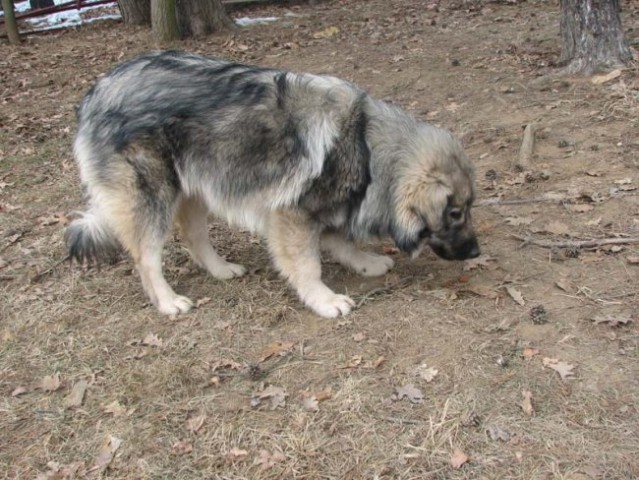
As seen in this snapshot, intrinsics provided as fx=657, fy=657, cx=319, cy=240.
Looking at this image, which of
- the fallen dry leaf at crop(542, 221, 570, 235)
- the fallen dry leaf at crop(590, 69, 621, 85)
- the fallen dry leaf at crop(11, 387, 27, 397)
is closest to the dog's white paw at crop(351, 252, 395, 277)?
the fallen dry leaf at crop(542, 221, 570, 235)

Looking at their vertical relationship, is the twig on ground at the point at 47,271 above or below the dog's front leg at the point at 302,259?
below

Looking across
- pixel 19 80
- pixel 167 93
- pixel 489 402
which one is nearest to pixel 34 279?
pixel 167 93

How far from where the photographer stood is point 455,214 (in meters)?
4.40

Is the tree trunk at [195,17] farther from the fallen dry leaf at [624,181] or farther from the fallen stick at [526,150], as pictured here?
the fallen dry leaf at [624,181]

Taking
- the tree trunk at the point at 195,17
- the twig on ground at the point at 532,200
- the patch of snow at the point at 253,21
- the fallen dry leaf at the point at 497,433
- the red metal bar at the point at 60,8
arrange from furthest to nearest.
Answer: the red metal bar at the point at 60,8
the patch of snow at the point at 253,21
the tree trunk at the point at 195,17
the twig on ground at the point at 532,200
the fallen dry leaf at the point at 497,433

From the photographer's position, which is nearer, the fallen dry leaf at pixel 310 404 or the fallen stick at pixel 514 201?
the fallen dry leaf at pixel 310 404

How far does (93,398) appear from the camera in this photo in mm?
3898

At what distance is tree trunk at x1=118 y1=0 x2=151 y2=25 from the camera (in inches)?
525

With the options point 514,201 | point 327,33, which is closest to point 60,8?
point 327,33

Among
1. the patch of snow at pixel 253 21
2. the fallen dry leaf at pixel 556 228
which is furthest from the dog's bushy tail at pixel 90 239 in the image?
the patch of snow at pixel 253 21

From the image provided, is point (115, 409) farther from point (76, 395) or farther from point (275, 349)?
point (275, 349)

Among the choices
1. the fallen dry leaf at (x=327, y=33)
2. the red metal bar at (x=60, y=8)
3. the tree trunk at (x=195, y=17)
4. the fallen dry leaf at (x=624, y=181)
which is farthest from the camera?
the red metal bar at (x=60, y=8)

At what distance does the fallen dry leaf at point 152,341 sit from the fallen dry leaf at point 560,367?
2408 millimetres

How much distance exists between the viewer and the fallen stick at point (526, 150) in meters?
6.10
